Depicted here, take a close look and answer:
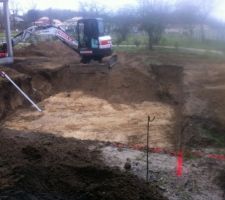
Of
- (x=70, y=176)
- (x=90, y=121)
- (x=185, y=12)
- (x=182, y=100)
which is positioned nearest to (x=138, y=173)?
(x=70, y=176)

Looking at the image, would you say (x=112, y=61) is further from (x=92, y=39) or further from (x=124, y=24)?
(x=124, y=24)

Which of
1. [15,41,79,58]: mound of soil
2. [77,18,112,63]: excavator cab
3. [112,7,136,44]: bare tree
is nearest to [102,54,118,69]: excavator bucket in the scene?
[77,18,112,63]: excavator cab

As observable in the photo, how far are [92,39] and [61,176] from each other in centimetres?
1363

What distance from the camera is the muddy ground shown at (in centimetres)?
912

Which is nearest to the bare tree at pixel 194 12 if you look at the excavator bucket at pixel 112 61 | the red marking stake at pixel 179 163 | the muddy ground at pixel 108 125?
the muddy ground at pixel 108 125

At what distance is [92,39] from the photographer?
2216cm

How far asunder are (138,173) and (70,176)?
1.63 m

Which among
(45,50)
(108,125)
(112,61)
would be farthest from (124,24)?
(108,125)

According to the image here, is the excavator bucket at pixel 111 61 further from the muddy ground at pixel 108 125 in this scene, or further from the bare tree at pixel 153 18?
the bare tree at pixel 153 18

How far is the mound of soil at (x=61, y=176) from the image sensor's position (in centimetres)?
860

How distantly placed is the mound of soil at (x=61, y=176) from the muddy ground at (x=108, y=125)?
0.02 metres

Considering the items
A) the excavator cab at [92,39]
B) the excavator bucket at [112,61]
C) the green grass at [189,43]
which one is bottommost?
the green grass at [189,43]

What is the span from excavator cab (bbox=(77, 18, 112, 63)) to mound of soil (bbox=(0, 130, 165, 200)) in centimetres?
1122

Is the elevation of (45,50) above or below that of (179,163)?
above
